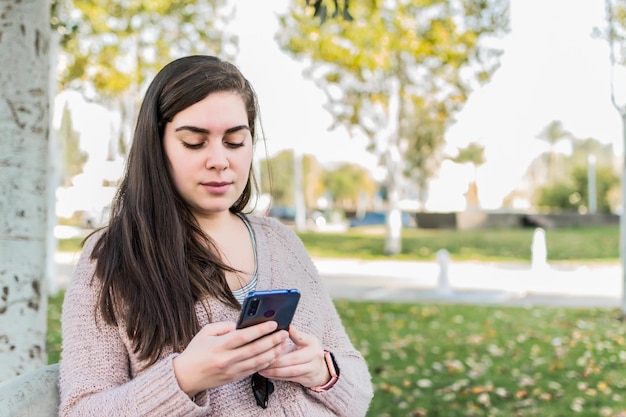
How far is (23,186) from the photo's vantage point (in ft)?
9.64

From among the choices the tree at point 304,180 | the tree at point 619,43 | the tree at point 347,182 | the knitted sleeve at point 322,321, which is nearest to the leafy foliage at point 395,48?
the tree at point 619,43

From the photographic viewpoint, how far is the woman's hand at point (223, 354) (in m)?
1.54

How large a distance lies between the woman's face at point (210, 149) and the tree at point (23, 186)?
1.33m

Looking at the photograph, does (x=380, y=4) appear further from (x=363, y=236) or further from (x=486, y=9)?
(x=363, y=236)

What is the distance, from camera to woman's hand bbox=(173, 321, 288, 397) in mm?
1545

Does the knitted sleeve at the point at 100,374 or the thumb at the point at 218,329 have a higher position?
the thumb at the point at 218,329

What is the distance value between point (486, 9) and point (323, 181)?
2359 inches

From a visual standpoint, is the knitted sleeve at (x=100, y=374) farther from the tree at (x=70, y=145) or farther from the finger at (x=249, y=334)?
the tree at (x=70, y=145)

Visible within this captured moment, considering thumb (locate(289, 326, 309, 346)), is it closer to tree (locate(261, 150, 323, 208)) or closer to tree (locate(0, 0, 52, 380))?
tree (locate(0, 0, 52, 380))

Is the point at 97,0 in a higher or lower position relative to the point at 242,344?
higher

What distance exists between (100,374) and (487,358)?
6.13 m

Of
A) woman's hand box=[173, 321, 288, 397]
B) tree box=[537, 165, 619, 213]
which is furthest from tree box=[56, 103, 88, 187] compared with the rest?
tree box=[537, 165, 619, 213]

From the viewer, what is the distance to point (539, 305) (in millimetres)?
11172

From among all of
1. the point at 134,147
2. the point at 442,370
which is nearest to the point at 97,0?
the point at 442,370
